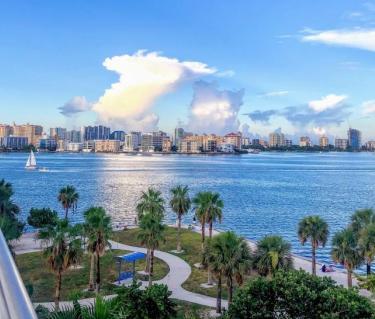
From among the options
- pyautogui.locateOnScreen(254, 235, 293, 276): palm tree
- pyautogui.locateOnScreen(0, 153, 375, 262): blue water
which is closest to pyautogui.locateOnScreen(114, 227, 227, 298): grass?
pyautogui.locateOnScreen(254, 235, 293, 276): palm tree

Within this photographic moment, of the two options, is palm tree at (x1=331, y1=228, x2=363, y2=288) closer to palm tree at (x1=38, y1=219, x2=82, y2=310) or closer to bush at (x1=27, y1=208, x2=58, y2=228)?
palm tree at (x1=38, y1=219, x2=82, y2=310)

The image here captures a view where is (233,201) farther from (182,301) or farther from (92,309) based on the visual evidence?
(92,309)

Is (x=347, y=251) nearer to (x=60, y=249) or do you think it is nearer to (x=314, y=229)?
(x=314, y=229)

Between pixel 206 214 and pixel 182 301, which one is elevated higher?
pixel 206 214

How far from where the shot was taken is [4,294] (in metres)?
1.64

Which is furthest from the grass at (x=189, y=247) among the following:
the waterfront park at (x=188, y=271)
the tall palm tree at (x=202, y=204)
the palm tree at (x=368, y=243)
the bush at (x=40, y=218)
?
the palm tree at (x=368, y=243)

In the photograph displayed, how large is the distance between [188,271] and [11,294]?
4118 cm

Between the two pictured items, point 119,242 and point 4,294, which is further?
point 119,242

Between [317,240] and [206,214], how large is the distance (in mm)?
10879

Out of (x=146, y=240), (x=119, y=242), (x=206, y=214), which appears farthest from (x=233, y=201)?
(x=146, y=240)

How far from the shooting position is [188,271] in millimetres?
41625

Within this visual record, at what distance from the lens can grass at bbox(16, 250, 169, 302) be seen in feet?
113

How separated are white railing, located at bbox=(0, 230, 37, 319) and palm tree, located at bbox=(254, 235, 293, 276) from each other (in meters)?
28.5

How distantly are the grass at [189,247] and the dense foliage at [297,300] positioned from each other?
15.1 metres
